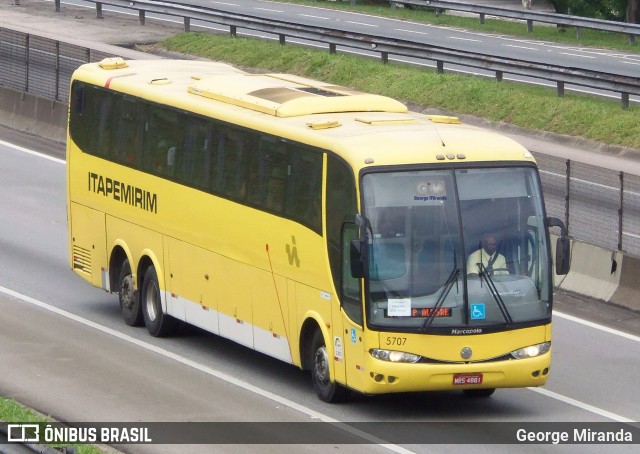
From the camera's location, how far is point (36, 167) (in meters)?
29.8

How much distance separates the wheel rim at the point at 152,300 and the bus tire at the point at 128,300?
0.22m

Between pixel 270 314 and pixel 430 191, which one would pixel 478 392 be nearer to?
pixel 270 314

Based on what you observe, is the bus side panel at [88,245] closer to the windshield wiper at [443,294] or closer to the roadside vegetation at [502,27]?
the windshield wiper at [443,294]

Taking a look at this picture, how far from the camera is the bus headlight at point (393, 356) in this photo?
1371cm

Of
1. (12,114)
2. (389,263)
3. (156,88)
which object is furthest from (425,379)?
(12,114)

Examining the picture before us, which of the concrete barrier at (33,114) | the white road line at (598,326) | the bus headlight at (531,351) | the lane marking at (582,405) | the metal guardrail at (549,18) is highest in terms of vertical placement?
the bus headlight at (531,351)

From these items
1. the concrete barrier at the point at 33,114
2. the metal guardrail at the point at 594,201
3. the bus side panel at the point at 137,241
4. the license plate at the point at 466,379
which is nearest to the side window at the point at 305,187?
the license plate at the point at 466,379

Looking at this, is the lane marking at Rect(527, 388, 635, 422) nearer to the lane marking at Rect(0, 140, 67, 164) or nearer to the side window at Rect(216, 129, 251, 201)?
the side window at Rect(216, 129, 251, 201)

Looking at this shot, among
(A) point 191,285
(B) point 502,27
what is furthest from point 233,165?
(B) point 502,27

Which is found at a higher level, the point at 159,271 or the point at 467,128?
the point at 467,128

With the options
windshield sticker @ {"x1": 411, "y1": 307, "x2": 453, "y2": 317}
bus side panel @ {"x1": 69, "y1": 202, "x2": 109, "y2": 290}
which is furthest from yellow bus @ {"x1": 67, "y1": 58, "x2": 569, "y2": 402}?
bus side panel @ {"x1": 69, "y1": 202, "x2": 109, "y2": 290}

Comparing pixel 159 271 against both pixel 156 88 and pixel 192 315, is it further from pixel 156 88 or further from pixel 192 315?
pixel 156 88

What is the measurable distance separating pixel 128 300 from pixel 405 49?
2153 cm

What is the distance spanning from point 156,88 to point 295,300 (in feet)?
14.5
